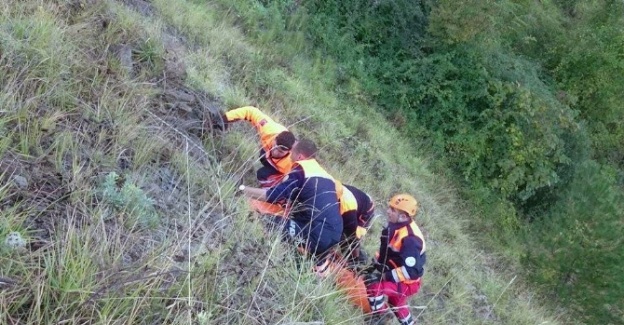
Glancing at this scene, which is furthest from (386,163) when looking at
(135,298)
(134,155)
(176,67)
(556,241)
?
(135,298)

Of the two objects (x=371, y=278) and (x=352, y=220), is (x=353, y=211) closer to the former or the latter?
(x=352, y=220)

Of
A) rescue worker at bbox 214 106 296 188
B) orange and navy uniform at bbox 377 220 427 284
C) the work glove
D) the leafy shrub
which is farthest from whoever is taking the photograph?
rescue worker at bbox 214 106 296 188

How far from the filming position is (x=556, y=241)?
10.6 metres

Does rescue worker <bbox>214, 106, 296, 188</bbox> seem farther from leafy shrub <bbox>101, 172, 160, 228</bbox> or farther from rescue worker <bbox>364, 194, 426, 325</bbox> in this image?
leafy shrub <bbox>101, 172, 160, 228</bbox>

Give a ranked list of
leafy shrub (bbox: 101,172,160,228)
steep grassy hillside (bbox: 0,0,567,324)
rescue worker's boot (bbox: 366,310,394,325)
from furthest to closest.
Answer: rescue worker's boot (bbox: 366,310,394,325) → leafy shrub (bbox: 101,172,160,228) → steep grassy hillside (bbox: 0,0,567,324)

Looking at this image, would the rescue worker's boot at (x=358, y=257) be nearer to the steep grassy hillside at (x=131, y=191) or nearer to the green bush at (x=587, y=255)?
the steep grassy hillside at (x=131, y=191)

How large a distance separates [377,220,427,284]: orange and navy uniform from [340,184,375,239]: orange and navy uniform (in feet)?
0.91

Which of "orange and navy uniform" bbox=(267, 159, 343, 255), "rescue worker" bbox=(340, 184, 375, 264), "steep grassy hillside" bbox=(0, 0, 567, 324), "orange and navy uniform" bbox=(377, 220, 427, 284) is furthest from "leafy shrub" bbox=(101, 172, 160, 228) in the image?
"orange and navy uniform" bbox=(377, 220, 427, 284)

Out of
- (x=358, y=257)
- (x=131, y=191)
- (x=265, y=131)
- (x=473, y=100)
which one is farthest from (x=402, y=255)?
(x=473, y=100)

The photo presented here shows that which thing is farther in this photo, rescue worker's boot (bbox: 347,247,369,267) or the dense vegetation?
the dense vegetation

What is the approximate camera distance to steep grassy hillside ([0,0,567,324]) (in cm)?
253

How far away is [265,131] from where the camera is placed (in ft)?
20.9

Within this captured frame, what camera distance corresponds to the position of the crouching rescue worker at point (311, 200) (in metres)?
4.86

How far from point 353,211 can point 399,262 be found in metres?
0.60
